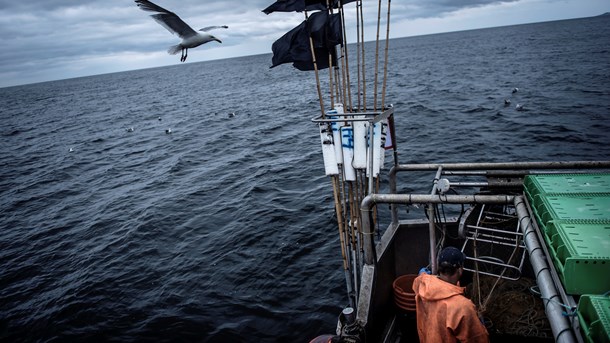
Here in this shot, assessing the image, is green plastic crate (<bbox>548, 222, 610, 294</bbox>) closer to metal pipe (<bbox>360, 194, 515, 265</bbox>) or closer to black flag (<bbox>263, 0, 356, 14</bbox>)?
metal pipe (<bbox>360, 194, 515, 265</bbox>)

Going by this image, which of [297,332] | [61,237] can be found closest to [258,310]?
[297,332]

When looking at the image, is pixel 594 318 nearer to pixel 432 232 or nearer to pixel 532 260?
pixel 532 260

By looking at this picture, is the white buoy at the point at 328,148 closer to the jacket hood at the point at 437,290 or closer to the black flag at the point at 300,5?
the black flag at the point at 300,5

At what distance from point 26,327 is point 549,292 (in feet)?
41.4

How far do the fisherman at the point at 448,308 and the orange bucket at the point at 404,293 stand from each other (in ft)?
5.43

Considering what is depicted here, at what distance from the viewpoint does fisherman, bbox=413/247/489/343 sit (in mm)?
3656

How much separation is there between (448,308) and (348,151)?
272 cm

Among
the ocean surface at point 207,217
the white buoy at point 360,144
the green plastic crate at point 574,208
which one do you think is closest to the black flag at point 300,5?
the white buoy at point 360,144

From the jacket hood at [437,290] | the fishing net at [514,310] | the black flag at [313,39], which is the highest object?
the black flag at [313,39]

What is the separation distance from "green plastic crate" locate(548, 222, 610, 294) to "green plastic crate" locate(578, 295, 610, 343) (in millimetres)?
209

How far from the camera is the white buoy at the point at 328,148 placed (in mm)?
5547

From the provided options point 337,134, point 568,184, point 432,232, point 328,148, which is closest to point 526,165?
point 568,184

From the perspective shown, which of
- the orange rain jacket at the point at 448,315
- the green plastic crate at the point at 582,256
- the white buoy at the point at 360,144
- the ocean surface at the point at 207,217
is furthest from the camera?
the ocean surface at the point at 207,217

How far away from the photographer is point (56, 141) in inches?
1499
